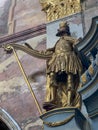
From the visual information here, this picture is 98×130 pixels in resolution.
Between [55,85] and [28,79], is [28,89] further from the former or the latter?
[55,85]

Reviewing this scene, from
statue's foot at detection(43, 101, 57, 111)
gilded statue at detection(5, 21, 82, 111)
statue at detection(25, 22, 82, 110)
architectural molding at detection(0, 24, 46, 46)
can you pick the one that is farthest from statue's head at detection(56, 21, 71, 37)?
statue's foot at detection(43, 101, 57, 111)

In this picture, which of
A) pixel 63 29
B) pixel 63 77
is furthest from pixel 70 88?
pixel 63 29

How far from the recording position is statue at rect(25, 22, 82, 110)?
650cm

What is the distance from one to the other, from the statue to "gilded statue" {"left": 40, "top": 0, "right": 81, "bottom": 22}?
118 centimetres

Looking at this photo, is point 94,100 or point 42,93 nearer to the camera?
point 94,100

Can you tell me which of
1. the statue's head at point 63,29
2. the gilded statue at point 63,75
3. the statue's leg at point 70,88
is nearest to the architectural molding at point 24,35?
the statue's head at point 63,29

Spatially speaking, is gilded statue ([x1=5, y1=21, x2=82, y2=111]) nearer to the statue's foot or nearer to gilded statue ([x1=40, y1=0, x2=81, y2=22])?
the statue's foot

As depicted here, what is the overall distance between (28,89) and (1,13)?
8.93ft

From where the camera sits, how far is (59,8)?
827 centimetres

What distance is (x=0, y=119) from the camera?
7.48 meters

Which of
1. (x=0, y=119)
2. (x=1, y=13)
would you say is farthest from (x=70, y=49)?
(x=1, y=13)

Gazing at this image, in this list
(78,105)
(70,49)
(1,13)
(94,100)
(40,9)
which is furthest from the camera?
(1,13)

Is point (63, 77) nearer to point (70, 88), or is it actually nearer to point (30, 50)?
point (70, 88)

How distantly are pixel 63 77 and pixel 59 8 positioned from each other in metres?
1.96
